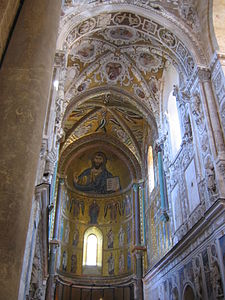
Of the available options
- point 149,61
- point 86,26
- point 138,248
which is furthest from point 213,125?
point 138,248

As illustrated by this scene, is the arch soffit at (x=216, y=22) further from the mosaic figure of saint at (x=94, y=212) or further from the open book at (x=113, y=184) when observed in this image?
the mosaic figure of saint at (x=94, y=212)

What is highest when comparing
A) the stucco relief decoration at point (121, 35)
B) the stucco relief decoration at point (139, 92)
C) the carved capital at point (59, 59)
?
the stucco relief decoration at point (121, 35)

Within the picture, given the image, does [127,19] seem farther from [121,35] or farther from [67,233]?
[67,233]

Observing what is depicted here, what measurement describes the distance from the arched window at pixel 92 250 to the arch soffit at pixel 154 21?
12116 millimetres

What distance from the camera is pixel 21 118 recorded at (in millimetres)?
3541

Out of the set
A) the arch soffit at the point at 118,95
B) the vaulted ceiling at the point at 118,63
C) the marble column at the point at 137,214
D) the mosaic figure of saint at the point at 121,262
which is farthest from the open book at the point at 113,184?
the arch soffit at the point at 118,95

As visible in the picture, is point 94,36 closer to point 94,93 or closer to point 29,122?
point 94,93

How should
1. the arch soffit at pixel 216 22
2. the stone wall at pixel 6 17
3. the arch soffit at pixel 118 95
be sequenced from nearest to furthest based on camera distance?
the stone wall at pixel 6 17 < the arch soffit at pixel 216 22 < the arch soffit at pixel 118 95

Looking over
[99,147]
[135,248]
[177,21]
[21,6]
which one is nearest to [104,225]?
[135,248]

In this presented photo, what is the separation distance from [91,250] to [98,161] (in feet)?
18.2

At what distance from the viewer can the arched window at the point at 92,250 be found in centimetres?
1897

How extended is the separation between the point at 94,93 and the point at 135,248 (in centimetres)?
815

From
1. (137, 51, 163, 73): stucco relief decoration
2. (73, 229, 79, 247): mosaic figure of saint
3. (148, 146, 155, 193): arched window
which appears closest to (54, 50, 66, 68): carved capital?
(137, 51, 163, 73): stucco relief decoration

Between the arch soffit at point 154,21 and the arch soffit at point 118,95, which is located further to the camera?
the arch soffit at point 118,95
